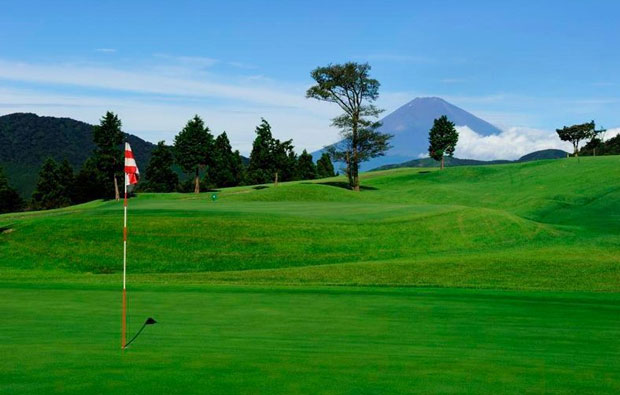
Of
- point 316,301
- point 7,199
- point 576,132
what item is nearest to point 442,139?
point 576,132

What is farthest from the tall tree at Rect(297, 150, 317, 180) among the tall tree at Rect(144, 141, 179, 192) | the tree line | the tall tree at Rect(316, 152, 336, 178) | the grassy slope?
the grassy slope

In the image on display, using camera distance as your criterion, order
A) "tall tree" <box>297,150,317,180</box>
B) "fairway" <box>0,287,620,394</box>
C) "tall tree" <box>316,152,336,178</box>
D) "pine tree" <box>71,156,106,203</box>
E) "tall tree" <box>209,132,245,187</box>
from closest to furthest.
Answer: "fairway" <box>0,287,620,394</box>, "pine tree" <box>71,156,106,203</box>, "tall tree" <box>209,132,245,187</box>, "tall tree" <box>297,150,317,180</box>, "tall tree" <box>316,152,336,178</box>

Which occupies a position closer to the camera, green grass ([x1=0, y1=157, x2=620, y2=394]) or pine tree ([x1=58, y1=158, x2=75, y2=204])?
green grass ([x1=0, y1=157, x2=620, y2=394])

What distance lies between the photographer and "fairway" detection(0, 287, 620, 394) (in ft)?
29.6

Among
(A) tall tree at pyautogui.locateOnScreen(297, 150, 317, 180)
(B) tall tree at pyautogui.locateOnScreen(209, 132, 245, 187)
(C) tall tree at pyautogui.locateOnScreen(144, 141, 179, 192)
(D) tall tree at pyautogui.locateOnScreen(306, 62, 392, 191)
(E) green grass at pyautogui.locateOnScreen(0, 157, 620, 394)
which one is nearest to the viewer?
(E) green grass at pyautogui.locateOnScreen(0, 157, 620, 394)

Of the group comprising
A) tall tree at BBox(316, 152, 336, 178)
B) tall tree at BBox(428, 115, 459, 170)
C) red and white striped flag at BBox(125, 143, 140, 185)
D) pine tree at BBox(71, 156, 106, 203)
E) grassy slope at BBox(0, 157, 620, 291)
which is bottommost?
grassy slope at BBox(0, 157, 620, 291)

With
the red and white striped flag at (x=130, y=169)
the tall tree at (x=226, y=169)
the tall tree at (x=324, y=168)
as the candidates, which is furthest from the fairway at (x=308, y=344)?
the tall tree at (x=324, y=168)

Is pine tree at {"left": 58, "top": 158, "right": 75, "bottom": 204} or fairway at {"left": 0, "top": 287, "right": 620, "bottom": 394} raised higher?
pine tree at {"left": 58, "top": 158, "right": 75, "bottom": 204}

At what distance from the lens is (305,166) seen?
143125mm

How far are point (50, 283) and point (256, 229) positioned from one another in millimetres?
17475

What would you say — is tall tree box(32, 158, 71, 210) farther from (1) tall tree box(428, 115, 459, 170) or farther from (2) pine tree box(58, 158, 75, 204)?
(1) tall tree box(428, 115, 459, 170)

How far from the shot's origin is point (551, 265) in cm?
3247

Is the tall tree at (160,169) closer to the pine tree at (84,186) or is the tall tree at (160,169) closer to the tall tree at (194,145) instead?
the pine tree at (84,186)

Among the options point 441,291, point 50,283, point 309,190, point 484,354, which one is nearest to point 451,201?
point 309,190
